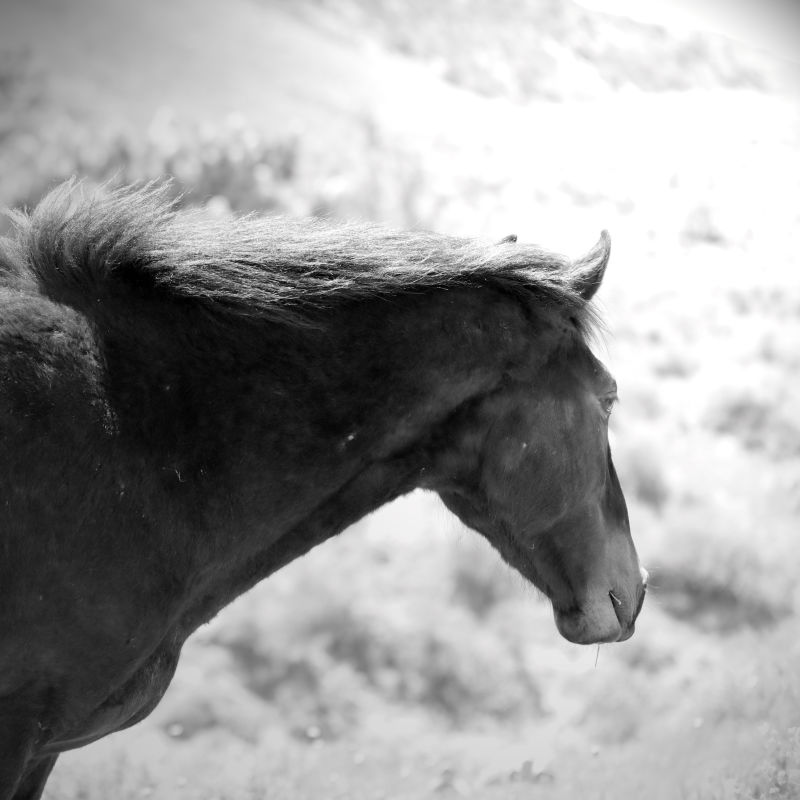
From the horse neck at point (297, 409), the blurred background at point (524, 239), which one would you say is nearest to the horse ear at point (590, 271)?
the horse neck at point (297, 409)

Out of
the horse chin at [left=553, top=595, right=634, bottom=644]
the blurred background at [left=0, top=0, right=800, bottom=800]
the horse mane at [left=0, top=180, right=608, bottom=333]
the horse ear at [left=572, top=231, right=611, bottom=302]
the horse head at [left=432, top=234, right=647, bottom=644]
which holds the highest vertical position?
the horse ear at [left=572, top=231, right=611, bottom=302]

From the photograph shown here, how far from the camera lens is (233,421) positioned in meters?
2.96

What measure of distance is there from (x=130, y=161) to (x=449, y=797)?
5.65 metres

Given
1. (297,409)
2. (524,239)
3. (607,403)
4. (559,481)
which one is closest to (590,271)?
(607,403)

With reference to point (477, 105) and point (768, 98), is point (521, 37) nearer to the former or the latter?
point (477, 105)

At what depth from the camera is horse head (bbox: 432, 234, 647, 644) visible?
3.22 m

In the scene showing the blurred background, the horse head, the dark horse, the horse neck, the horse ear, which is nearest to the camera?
the dark horse

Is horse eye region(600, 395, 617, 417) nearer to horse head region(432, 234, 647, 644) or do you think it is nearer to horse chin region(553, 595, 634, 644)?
horse head region(432, 234, 647, 644)

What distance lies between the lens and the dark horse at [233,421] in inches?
109

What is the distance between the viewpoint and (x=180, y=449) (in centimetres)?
289

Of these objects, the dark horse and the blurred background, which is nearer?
the dark horse

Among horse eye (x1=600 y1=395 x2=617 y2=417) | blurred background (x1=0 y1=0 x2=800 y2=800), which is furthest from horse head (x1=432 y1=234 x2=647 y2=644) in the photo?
blurred background (x1=0 y1=0 x2=800 y2=800)

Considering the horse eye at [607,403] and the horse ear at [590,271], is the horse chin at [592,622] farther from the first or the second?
the horse ear at [590,271]

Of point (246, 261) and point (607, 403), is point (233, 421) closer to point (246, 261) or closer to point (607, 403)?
point (246, 261)
